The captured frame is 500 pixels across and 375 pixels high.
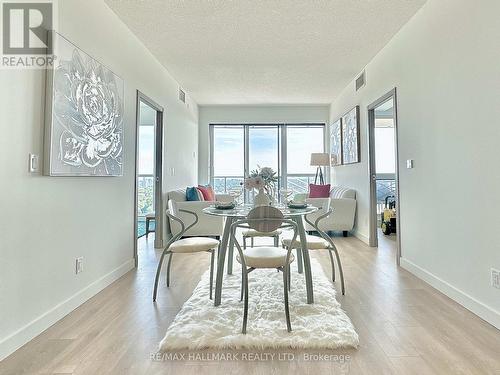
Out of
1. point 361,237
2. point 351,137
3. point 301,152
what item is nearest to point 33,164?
point 361,237

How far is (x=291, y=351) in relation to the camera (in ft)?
5.31

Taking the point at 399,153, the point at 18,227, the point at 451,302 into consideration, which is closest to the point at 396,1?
the point at 399,153

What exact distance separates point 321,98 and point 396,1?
348cm

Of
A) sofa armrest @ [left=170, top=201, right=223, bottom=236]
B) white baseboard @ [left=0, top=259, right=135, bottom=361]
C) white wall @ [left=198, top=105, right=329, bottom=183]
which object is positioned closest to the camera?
white baseboard @ [left=0, top=259, right=135, bottom=361]

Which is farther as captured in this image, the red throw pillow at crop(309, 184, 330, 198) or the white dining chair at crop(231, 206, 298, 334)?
the red throw pillow at crop(309, 184, 330, 198)

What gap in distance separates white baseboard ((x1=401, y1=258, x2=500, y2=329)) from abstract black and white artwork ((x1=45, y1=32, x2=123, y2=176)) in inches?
124

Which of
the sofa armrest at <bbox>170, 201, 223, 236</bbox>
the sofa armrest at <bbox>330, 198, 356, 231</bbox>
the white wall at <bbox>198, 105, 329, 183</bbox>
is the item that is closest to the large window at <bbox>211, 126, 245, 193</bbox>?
the white wall at <bbox>198, 105, 329, 183</bbox>

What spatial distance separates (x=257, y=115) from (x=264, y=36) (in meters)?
3.51

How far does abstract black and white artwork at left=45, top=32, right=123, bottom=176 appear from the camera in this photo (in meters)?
1.94

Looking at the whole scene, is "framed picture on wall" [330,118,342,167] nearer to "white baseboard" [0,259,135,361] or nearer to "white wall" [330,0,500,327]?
"white wall" [330,0,500,327]

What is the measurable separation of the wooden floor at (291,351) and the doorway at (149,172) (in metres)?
1.37

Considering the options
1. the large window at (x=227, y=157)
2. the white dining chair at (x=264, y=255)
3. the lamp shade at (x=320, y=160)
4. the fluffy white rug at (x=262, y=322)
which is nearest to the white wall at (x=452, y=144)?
the fluffy white rug at (x=262, y=322)

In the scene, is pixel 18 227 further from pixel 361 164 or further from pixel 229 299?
pixel 361 164

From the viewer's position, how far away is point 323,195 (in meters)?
5.61
